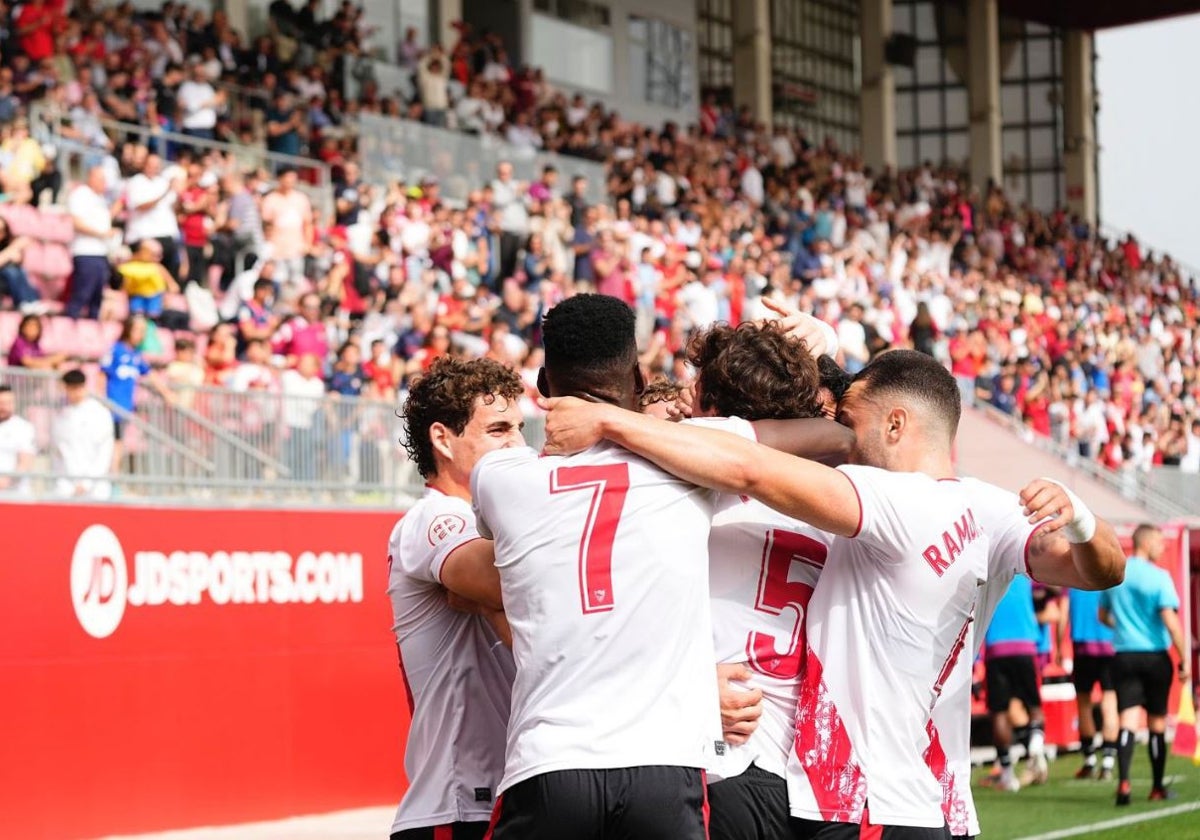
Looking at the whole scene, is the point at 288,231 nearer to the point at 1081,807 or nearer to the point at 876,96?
the point at 1081,807

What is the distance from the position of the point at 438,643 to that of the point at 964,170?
155 ft

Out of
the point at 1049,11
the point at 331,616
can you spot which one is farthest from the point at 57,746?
the point at 1049,11

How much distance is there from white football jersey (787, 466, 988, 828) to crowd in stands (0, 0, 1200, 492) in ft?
35.8

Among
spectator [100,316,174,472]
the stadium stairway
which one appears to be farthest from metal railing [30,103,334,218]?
the stadium stairway

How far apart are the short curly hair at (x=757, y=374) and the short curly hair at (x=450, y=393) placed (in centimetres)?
86

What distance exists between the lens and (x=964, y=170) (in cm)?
5056

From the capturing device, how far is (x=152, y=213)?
651 inches

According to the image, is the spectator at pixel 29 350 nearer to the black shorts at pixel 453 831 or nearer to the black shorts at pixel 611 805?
the black shorts at pixel 453 831

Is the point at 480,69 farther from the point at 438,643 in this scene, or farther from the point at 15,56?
the point at 438,643

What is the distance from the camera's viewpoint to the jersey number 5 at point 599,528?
4.00 meters

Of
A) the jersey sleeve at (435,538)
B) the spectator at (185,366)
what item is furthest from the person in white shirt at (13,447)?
the jersey sleeve at (435,538)

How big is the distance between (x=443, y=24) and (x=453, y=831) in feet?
84.6

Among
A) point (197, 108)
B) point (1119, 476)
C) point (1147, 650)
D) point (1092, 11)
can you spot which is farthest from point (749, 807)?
point (1092, 11)

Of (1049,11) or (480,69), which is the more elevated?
(1049,11)
